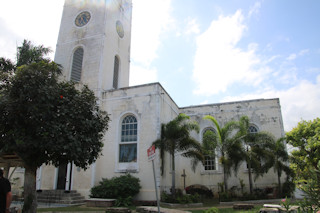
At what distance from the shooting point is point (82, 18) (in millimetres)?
20719

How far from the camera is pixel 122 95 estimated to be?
57.0 ft

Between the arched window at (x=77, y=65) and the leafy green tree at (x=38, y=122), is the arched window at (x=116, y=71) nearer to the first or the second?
the arched window at (x=77, y=65)

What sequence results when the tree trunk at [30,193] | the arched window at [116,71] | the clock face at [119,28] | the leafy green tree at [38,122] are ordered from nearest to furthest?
the leafy green tree at [38,122] < the tree trunk at [30,193] < the arched window at [116,71] < the clock face at [119,28]

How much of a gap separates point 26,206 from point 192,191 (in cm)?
1211

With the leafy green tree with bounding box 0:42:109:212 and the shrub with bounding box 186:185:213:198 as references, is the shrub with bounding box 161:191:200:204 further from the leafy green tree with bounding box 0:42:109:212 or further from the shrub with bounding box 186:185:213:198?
the leafy green tree with bounding box 0:42:109:212

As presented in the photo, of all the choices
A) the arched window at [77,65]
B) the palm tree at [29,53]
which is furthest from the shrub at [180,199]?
the palm tree at [29,53]

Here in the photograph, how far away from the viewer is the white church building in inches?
616

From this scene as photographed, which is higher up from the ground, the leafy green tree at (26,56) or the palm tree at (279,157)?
the leafy green tree at (26,56)

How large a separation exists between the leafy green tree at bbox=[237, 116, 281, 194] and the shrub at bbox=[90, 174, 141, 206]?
722 centimetres

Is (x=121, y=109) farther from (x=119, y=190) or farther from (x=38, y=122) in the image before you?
(x=38, y=122)

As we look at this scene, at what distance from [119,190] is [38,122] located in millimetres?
Result: 7461

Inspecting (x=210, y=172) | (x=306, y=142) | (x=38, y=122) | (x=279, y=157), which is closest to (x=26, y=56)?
(x=38, y=122)

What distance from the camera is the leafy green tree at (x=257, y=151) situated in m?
14.8

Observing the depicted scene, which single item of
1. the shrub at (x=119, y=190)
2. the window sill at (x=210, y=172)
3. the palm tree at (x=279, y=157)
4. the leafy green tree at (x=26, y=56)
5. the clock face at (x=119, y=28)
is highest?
the clock face at (x=119, y=28)
